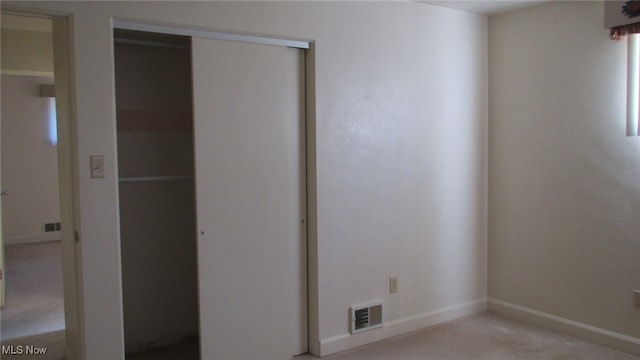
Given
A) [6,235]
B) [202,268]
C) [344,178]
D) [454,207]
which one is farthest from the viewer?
[6,235]

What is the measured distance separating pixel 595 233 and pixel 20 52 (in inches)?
213

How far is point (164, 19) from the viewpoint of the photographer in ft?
8.84

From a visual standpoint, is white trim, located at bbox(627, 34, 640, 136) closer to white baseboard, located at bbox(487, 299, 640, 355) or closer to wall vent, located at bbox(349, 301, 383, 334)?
white baseboard, located at bbox(487, 299, 640, 355)

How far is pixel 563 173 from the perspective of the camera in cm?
369

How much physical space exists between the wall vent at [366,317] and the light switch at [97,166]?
183 cm

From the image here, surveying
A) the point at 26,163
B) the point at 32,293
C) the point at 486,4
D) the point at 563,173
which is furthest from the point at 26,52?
the point at 563,173

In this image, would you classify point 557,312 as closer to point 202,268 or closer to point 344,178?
point 344,178

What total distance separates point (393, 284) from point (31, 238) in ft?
20.5

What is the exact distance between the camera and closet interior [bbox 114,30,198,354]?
341cm

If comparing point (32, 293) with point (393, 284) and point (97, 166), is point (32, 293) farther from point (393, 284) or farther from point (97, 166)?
point (393, 284)

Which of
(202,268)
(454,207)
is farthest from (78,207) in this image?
(454,207)

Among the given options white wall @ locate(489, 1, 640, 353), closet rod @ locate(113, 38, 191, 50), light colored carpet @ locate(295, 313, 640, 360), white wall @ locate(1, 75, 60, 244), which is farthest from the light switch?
white wall @ locate(1, 75, 60, 244)

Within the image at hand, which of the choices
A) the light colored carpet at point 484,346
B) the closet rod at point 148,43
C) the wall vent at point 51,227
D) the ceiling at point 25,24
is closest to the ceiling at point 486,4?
the closet rod at point 148,43

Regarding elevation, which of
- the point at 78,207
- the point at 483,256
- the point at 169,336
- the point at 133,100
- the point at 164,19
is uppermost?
the point at 164,19
